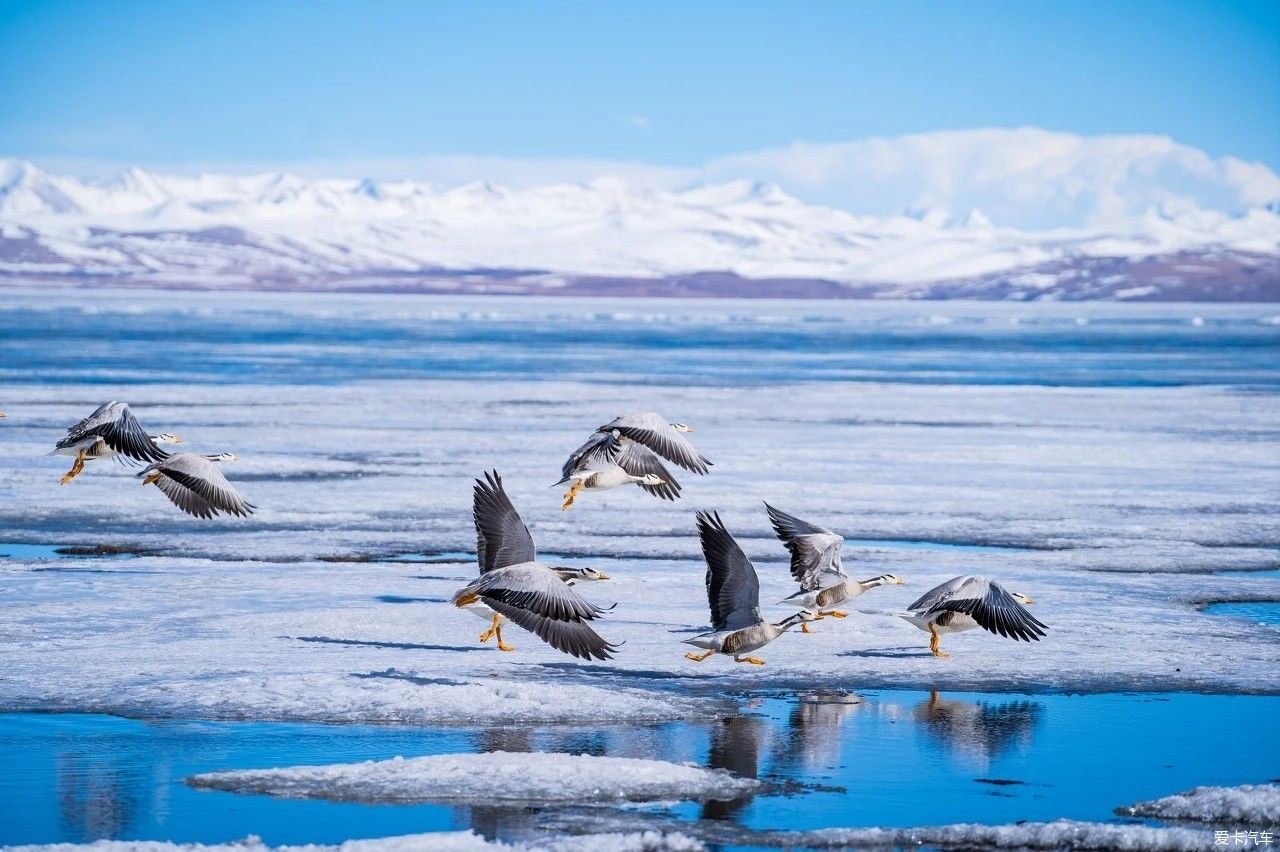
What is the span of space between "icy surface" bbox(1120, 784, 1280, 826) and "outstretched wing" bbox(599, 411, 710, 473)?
5172mm

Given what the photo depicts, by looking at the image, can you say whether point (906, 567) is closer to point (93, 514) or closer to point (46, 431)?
point (93, 514)

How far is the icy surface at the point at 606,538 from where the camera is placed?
9.55m

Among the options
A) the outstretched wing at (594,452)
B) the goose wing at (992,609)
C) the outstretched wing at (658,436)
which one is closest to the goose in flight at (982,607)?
the goose wing at (992,609)

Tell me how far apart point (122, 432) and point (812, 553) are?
4.81 metres

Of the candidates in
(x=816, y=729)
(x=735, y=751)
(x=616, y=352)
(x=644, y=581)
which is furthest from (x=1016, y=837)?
(x=616, y=352)

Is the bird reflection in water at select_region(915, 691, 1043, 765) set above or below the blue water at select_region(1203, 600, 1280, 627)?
below

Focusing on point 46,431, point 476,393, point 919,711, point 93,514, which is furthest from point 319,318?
point 919,711

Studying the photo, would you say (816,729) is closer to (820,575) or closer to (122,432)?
(820,575)

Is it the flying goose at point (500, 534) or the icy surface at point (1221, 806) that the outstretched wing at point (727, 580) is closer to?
the flying goose at point (500, 534)

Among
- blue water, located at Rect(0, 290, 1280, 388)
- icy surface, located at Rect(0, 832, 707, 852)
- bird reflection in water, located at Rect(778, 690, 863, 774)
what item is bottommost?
icy surface, located at Rect(0, 832, 707, 852)

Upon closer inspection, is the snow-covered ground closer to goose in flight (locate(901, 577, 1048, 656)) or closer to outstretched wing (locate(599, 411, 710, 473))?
goose in flight (locate(901, 577, 1048, 656))

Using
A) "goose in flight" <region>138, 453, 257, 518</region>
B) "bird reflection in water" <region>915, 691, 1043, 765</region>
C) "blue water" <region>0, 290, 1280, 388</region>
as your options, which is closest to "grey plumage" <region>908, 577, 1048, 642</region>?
"bird reflection in water" <region>915, 691, 1043, 765</region>

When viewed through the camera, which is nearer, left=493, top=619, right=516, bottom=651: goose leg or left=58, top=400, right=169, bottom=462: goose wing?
left=493, top=619, right=516, bottom=651: goose leg

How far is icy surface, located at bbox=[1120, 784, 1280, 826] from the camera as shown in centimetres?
712
